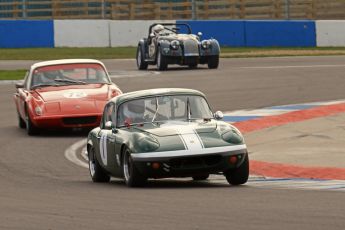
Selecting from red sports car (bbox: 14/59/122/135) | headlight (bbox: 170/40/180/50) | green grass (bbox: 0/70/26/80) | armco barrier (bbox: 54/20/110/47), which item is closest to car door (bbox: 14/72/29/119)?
red sports car (bbox: 14/59/122/135)

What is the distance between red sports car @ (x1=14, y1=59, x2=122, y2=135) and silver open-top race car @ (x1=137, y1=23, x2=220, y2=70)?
11.2 m

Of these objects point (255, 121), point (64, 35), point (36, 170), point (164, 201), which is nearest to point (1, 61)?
point (64, 35)

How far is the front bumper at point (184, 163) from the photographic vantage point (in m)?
11.5

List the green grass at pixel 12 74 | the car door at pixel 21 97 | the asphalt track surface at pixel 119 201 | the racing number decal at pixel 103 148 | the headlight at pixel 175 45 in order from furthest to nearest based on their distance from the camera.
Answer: the headlight at pixel 175 45 → the green grass at pixel 12 74 → the car door at pixel 21 97 → the racing number decal at pixel 103 148 → the asphalt track surface at pixel 119 201

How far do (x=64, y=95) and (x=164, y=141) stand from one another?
7.21 m

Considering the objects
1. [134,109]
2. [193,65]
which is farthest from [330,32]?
[134,109]

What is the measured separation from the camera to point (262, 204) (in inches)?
370

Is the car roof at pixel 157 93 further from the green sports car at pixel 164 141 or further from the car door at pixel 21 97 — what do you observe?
the car door at pixel 21 97

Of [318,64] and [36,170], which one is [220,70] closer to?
[318,64]

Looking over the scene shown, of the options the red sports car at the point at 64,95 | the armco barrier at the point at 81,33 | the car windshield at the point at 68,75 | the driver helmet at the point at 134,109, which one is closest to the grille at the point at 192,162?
the driver helmet at the point at 134,109

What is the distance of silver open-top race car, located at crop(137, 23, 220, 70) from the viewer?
1220 inches

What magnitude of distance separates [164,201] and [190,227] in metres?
1.99

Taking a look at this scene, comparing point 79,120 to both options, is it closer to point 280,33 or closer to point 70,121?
point 70,121

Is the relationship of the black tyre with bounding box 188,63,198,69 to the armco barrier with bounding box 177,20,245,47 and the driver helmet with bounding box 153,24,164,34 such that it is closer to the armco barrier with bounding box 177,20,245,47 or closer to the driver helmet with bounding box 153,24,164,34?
the driver helmet with bounding box 153,24,164,34
